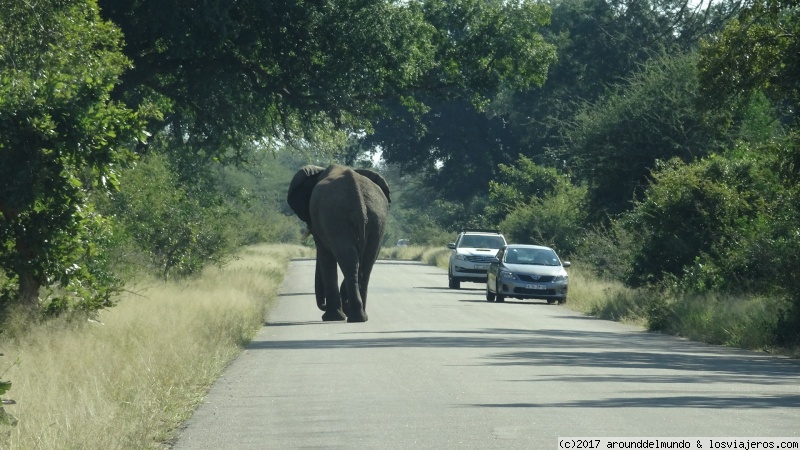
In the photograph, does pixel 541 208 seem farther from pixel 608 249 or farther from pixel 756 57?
pixel 756 57

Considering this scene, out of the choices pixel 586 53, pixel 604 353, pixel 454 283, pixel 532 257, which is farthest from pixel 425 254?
pixel 604 353

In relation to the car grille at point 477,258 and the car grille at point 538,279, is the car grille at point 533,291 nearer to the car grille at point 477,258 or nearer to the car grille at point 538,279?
the car grille at point 538,279

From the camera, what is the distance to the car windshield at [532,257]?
111 ft

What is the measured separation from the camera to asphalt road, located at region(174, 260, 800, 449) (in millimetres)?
10398

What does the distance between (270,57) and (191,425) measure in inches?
661

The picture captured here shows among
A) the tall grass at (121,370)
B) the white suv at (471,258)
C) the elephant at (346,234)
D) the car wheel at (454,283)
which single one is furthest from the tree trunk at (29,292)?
the car wheel at (454,283)

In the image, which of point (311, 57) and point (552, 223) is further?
point (552, 223)

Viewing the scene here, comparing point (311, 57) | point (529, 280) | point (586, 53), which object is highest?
point (586, 53)

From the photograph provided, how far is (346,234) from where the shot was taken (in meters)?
24.3

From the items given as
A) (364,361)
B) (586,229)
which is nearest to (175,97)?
(364,361)

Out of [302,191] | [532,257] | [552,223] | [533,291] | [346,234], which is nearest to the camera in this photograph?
[346,234]

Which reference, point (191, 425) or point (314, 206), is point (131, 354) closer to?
point (191, 425)

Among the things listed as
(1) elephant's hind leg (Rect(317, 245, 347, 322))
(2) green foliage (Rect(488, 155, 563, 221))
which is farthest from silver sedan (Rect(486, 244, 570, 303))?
(2) green foliage (Rect(488, 155, 563, 221))

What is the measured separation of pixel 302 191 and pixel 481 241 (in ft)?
58.8
